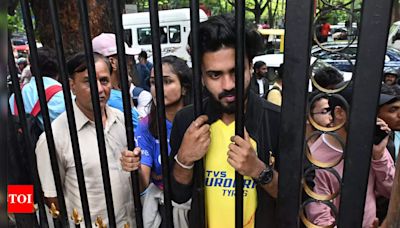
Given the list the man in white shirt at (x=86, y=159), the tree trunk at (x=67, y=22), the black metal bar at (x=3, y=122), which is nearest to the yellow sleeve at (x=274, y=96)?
the man in white shirt at (x=86, y=159)

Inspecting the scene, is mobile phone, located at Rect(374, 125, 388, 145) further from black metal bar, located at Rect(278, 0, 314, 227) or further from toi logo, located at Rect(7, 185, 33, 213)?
toi logo, located at Rect(7, 185, 33, 213)

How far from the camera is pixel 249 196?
1329 millimetres

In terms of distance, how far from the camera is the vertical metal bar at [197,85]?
3.49 ft

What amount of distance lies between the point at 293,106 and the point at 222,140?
39cm

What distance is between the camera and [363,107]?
3.04 feet

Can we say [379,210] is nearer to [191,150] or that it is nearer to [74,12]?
[191,150]

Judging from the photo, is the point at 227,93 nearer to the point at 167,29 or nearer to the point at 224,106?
A: the point at 224,106

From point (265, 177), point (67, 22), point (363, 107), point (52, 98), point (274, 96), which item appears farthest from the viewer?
point (67, 22)

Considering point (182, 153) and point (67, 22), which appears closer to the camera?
point (182, 153)

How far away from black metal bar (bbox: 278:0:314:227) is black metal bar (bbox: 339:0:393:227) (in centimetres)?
12

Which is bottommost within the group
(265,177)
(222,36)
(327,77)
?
(265,177)

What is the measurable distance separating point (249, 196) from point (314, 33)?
652 millimetres

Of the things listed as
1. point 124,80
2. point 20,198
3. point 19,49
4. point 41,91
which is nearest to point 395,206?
point 124,80

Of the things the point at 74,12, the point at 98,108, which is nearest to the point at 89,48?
the point at 98,108
